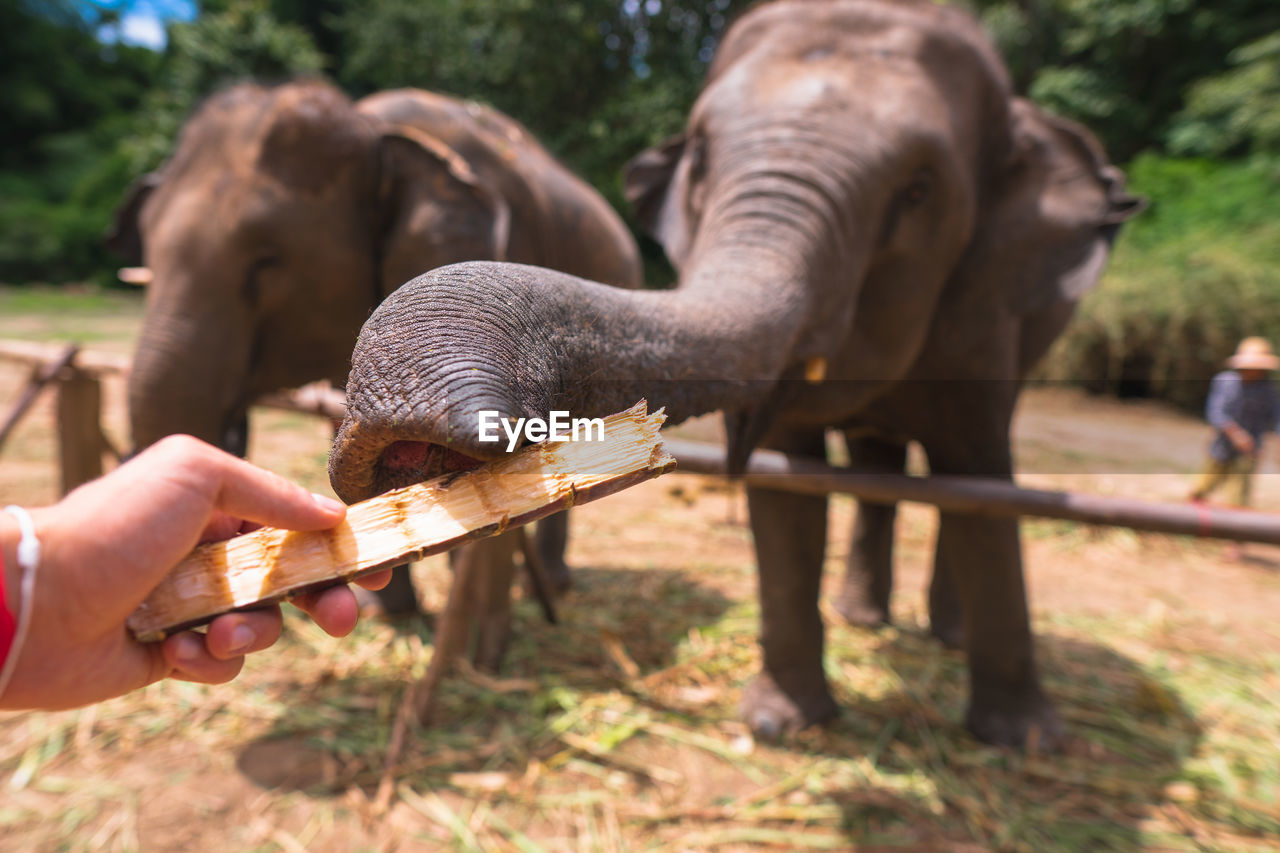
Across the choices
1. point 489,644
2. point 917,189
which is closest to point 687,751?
point 489,644

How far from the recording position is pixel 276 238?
8.60 feet

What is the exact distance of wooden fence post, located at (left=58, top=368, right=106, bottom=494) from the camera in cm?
349

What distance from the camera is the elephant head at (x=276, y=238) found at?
2.54 metres

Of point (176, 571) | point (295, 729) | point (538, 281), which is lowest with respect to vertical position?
point (295, 729)

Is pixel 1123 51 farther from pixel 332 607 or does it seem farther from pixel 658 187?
pixel 332 607

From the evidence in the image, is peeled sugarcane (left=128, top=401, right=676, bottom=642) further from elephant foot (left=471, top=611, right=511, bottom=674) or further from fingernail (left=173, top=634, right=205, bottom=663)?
elephant foot (left=471, top=611, right=511, bottom=674)

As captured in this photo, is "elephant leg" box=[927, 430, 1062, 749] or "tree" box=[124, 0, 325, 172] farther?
"tree" box=[124, 0, 325, 172]

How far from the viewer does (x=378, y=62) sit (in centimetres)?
1734

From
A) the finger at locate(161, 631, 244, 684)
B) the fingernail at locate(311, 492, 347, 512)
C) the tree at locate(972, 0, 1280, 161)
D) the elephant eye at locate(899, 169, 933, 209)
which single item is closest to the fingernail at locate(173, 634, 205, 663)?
the finger at locate(161, 631, 244, 684)

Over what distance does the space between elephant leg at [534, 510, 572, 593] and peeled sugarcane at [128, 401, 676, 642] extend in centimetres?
314

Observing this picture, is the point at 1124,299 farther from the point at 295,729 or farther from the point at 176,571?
the point at 176,571

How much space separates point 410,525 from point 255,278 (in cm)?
223

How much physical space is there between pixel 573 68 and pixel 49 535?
15.8 meters

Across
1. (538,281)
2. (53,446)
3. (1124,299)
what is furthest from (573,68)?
(538,281)
